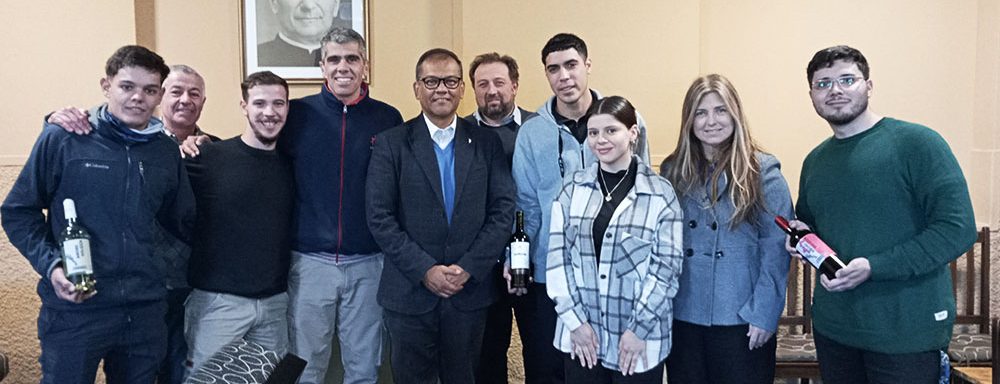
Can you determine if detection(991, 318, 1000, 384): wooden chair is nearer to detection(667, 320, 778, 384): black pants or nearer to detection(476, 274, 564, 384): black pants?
detection(667, 320, 778, 384): black pants

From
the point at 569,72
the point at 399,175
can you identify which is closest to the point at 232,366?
the point at 399,175

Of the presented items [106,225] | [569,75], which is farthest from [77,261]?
[569,75]

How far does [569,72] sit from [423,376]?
1178 mm

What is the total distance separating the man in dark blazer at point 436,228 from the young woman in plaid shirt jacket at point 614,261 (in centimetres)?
36

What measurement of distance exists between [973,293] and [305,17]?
332 cm

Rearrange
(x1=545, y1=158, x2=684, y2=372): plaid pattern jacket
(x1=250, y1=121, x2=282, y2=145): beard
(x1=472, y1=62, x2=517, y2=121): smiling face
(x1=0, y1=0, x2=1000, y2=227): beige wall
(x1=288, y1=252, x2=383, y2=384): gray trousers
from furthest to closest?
(x1=0, y1=0, x2=1000, y2=227): beige wall < (x1=472, y1=62, x2=517, y2=121): smiling face < (x1=288, y1=252, x2=383, y2=384): gray trousers < (x1=250, y1=121, x2=282, y2=145): beard < (x1=545, y1=158, x2=684, y2=372): plaid pattern jacket

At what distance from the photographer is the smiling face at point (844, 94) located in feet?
7.34

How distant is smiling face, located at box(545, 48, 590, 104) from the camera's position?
276 centimetres

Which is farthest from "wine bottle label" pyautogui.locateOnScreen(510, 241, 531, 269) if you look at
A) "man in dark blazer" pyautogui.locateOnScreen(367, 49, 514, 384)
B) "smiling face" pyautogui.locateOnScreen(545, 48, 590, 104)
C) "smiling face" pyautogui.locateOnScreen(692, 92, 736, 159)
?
"smiling face" pyautogui.locateOnScreen(692, 92, 736, 159)

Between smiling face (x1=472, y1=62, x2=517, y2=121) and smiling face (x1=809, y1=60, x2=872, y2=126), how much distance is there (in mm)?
1383

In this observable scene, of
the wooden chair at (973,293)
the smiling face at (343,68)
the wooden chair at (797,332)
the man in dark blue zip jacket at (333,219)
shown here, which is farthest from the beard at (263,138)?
the wooden chair at (973,293)

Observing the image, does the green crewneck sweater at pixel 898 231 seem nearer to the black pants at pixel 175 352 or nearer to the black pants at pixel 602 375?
the black pants at pixel 602 375

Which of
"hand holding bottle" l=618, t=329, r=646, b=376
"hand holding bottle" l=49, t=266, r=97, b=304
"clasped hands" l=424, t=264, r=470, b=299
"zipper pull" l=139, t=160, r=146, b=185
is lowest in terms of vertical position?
"hand holding bottle" l=618, t=329, r=646, b=376

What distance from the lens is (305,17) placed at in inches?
146
